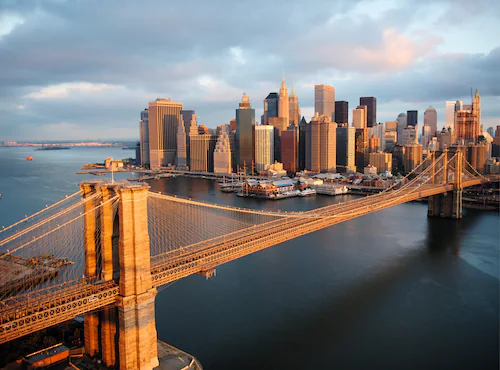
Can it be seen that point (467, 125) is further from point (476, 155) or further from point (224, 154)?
point (224, 154)

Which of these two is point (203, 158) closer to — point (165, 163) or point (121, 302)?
point (165, 163)

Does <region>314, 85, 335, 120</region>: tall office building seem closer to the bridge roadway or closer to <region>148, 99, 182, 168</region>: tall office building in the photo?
<region>148, 99, 182, 168</region>: tall office building

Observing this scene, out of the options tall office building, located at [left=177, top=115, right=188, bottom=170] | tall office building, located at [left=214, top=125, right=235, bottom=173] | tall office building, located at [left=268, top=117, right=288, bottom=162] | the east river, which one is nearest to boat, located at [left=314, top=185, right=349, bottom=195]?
the east river

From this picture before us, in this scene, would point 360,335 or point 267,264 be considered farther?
point 267,264

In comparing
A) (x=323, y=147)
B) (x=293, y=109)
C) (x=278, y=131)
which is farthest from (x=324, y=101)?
(x=323, y=147)

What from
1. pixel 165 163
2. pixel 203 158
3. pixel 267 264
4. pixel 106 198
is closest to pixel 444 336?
pixel 267 264

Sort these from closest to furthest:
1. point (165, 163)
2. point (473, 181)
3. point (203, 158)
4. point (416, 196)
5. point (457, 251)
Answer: point (457, 251), point (416, 196), point (473, 181), point (203, 158), point (165, 163)
